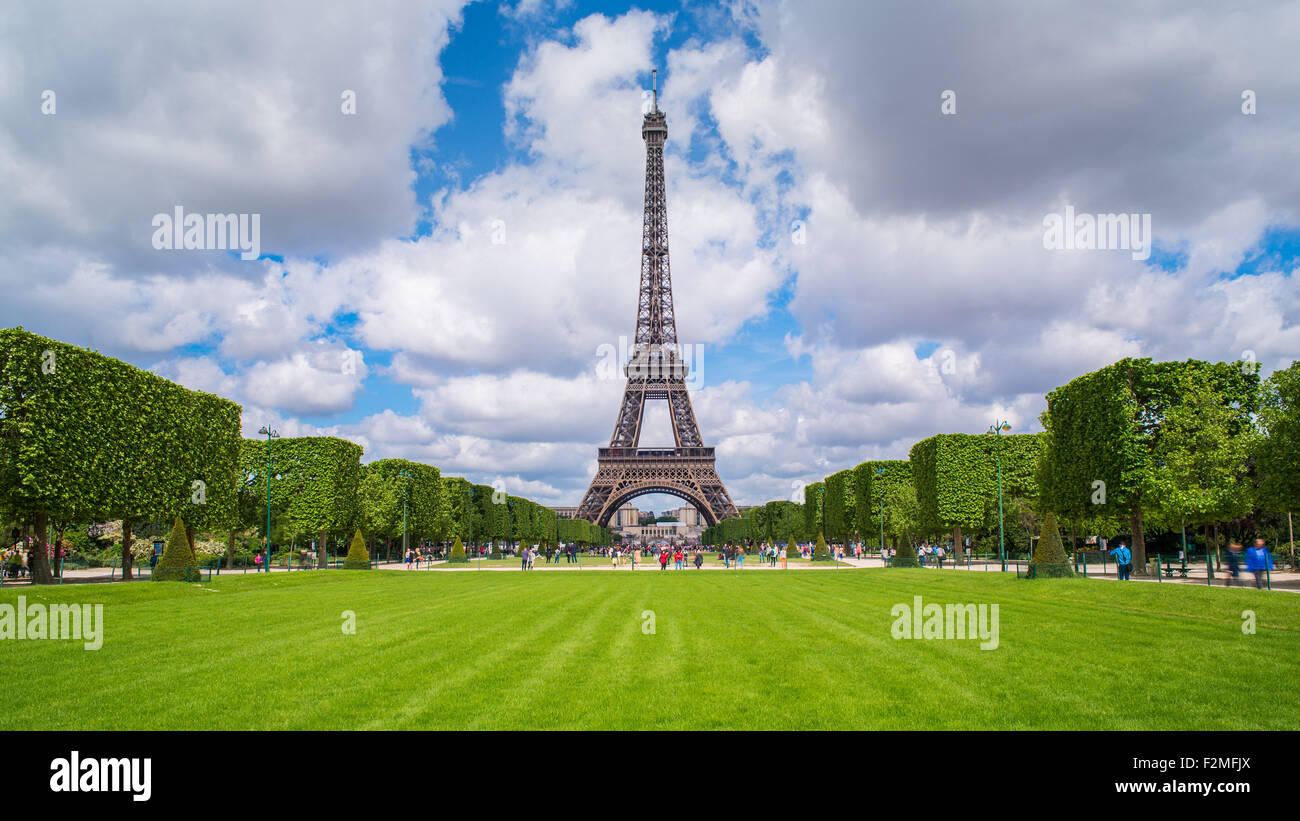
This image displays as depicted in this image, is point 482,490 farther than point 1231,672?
Yes

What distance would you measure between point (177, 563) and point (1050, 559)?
32011 millimetres

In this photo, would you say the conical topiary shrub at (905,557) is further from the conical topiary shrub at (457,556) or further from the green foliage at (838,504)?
the conical topiary shrub at (457,556)

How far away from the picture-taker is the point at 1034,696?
854 centimetres

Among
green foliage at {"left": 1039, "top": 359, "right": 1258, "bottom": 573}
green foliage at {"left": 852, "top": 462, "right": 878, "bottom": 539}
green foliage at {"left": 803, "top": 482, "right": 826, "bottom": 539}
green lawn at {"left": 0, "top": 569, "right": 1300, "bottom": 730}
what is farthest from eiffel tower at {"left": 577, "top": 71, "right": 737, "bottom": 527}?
green lawn at {"left": 0, "top": 569, "right": 1300, "bottom": 730}

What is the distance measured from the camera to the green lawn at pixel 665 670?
25.3 feet

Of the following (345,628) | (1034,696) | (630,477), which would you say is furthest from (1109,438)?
(630,477)

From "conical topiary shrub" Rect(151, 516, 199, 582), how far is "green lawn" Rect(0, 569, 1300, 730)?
11.0 meters

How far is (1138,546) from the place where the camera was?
31547 millimetres

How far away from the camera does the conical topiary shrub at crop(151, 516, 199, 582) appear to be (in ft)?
96.0

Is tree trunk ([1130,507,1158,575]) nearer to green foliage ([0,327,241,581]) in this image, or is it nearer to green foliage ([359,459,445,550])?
green foliage ([0,327,241,581])
